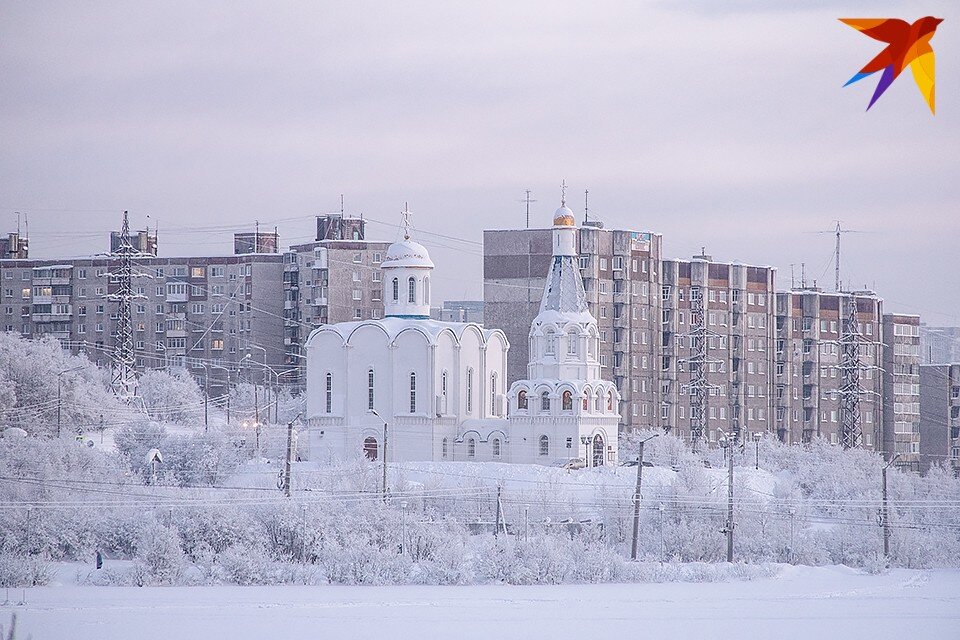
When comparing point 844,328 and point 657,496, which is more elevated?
point 844,328

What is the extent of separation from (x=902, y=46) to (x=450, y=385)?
4329cm

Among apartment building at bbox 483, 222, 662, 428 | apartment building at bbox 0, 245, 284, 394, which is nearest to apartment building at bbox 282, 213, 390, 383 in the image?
apartment building at bbox 0, 245, 284, 394

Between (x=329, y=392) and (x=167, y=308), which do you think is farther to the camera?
(x=167, y=308)

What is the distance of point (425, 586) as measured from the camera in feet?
→ 146

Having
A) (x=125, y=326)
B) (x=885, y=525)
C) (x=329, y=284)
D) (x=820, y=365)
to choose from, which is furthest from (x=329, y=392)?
(x=820, y=365)

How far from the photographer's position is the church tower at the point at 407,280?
220ft

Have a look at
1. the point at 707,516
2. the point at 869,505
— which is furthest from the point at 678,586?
the point at 869,505

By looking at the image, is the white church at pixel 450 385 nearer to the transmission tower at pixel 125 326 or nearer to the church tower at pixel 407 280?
the church tower at pixel 407 280

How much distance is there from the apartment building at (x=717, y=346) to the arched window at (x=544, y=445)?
26.0 m

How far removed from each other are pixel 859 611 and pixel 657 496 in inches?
752

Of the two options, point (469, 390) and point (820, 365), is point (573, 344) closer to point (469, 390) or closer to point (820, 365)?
point (469, 390)

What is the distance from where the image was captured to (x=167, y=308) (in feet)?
328

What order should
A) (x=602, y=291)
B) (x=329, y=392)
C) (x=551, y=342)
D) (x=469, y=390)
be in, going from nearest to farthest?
(x=551, y=342) < (x=329, y=392) < (x=469, y=390) < (x=602, y=291)

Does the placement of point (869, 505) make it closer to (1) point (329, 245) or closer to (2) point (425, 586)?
(2) point (425, 586)
